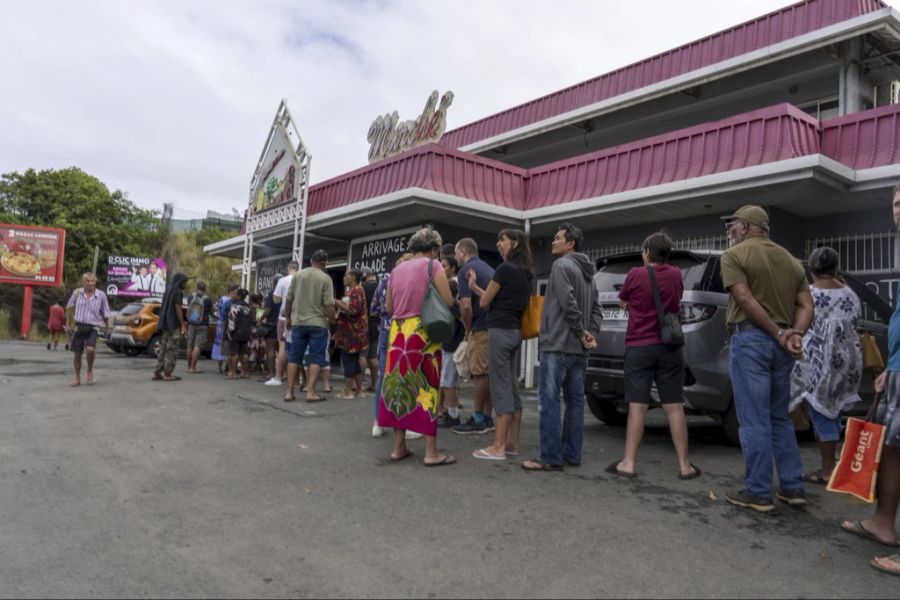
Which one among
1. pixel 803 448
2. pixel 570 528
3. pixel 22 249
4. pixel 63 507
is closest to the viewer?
pixel 570 528

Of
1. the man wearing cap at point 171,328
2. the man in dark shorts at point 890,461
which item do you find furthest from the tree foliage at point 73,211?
the man in dark shorts at point 890,461

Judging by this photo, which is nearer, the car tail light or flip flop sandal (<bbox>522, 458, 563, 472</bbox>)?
flip flop sandal (<bbox>522, 458, 563, 472</bbox>)

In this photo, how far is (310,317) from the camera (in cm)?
791

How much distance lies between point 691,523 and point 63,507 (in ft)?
12.2

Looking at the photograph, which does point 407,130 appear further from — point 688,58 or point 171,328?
point 171,328

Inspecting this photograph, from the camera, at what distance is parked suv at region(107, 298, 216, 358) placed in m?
15.6

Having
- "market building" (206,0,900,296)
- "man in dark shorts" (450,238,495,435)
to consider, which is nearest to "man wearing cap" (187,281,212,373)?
"market building" (206,0,900,296)

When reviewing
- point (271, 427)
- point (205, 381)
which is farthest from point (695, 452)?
point (205, 381)

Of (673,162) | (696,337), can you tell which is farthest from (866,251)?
(696,337)

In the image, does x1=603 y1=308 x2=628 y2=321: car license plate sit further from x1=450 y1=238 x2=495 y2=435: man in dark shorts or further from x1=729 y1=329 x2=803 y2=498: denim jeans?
x1=729 y1=329 x2=803 y2=498: denim jeans

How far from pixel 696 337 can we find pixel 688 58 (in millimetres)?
9748

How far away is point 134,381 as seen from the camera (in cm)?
991

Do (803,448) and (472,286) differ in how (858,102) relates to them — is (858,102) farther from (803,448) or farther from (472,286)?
(472,286)

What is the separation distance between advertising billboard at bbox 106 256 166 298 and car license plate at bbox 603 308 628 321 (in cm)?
2724
